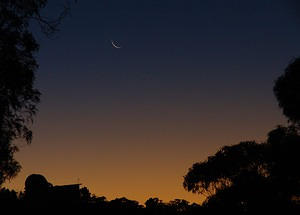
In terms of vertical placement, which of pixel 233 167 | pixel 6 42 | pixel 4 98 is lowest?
pixel 4 98

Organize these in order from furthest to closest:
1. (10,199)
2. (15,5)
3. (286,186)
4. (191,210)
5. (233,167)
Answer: (233,167) → (286,186) → (15,5) → (191,210) → (10,199)

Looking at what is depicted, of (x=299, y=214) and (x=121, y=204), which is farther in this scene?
(x=299, y=214)

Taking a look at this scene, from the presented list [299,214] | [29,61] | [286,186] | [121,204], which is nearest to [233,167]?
[286,186]

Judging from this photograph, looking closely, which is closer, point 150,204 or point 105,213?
point 105,213

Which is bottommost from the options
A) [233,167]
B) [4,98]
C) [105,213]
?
[105,213]

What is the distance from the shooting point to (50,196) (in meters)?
22.7

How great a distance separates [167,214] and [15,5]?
46.9 ft

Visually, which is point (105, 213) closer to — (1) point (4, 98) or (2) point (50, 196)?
(2) point (50, 196)

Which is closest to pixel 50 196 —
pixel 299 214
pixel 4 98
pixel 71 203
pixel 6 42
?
pixel 71 203

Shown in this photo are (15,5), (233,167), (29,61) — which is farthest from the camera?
(233,167)

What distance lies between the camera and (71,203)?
22.1m

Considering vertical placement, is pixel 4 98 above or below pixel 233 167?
below

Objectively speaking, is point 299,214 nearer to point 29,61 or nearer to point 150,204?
point 150,204

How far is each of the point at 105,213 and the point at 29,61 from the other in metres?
12.7
